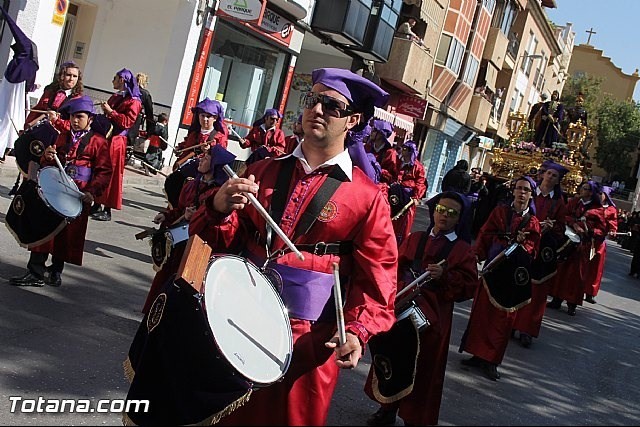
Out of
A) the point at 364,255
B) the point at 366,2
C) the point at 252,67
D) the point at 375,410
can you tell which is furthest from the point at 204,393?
the point at 366,2

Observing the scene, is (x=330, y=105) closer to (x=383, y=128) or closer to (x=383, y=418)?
(x=383, y=418)

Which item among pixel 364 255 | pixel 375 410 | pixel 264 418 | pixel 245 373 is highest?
pixel 364 255

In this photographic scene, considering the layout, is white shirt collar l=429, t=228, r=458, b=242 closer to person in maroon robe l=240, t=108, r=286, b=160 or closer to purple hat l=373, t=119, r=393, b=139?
purple hat l=373, t=119, r=393, b=139

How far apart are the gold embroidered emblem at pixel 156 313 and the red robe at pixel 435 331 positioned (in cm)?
243

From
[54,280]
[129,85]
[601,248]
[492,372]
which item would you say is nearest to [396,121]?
[601,248]

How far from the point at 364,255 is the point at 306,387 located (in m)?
0.58

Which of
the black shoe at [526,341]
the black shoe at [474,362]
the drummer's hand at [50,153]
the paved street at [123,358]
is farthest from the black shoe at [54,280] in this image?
the black shoe at [526,341]

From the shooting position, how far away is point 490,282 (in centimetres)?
786

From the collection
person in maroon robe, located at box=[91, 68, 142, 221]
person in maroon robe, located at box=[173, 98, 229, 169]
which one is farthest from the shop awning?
person in maroon robe, located at box=[173, 98, 229, 169]

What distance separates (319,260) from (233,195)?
1.56 ft

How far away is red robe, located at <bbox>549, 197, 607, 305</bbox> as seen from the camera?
1207 centimetres

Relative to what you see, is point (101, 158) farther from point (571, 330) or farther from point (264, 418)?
point (571, 330)

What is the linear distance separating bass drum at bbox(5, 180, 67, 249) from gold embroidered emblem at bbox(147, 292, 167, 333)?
3.63 m

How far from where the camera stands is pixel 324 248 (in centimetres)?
344
